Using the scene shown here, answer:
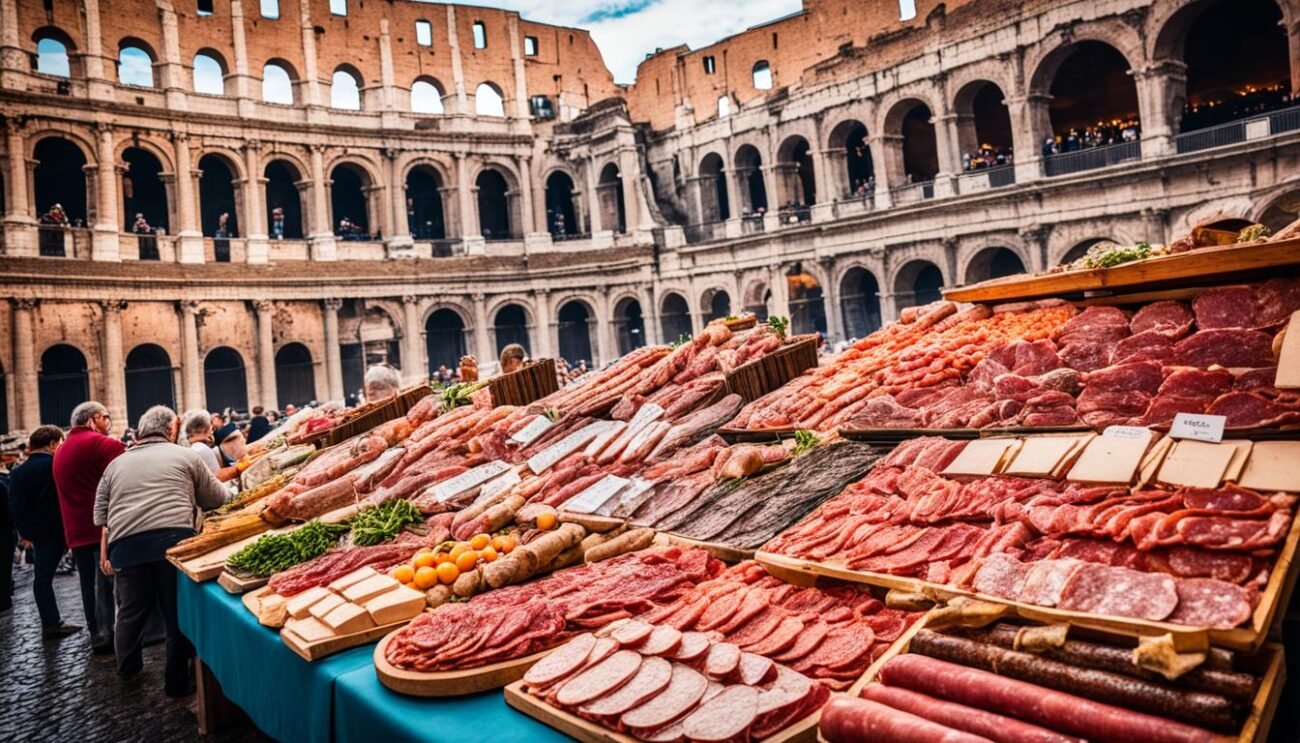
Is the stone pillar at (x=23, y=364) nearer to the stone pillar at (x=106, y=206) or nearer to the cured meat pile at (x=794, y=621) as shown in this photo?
the stone pillar at (x=106, y=206)

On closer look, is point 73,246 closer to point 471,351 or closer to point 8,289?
point 8,289

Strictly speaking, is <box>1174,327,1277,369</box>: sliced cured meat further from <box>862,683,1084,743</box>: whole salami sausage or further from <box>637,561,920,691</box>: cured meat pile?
<box>862,683,1084,743</box>: whole salami sausage

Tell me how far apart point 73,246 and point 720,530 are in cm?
2614

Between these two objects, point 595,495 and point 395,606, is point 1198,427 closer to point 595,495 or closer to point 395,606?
point 595,495

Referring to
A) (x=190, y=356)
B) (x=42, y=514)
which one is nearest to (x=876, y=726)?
(x=42, y=514)

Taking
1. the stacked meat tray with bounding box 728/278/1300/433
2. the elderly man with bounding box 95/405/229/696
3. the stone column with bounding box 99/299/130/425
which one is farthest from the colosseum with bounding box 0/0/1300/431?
the elderly man with bounding box 95/405/229/696

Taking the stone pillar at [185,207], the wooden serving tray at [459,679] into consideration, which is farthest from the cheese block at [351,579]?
the stone pillar at [185,207]

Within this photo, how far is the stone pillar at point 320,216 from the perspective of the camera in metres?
27.3

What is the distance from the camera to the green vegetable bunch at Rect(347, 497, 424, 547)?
17.7 ft

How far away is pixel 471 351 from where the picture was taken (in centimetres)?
3022

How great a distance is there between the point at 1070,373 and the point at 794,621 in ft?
9.40

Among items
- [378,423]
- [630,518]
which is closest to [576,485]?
[630,518]

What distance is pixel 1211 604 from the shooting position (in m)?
2.42

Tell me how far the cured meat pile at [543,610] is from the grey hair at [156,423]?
3.90 m
